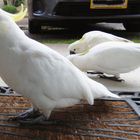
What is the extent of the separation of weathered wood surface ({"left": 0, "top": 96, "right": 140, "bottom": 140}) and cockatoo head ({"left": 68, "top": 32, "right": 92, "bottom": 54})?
40.6 inches

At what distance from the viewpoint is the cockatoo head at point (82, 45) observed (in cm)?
268

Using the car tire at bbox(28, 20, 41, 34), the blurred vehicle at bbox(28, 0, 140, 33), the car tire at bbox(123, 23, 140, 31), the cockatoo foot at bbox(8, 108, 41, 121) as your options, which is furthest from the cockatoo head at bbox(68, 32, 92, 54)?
the car tire at bbox(123, 23, 140, 31)

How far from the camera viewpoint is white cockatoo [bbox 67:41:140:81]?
237 cm

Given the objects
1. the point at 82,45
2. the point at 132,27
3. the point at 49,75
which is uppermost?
the point at 49,75

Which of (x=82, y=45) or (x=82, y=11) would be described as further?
(x=82, y=11)

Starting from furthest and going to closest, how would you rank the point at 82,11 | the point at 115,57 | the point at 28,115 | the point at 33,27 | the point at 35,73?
the point at 33,27
the point at 82,11
the point at 115,57
the point at 28,115
the point at 35,73

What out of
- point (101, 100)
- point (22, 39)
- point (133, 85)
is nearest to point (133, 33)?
point (133, 85)

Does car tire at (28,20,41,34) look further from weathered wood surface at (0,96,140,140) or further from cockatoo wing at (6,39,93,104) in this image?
cockatoo wing at (6,39,93,104)

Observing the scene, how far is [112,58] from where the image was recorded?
7.91 ft

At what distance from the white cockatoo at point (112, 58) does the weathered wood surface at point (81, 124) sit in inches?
28.3

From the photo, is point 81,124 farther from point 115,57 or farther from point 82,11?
point 82,11

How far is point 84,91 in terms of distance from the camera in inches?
55.6

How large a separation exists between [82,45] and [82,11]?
4.91 ft

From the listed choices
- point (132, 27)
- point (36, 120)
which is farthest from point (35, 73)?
point (132, 27)
